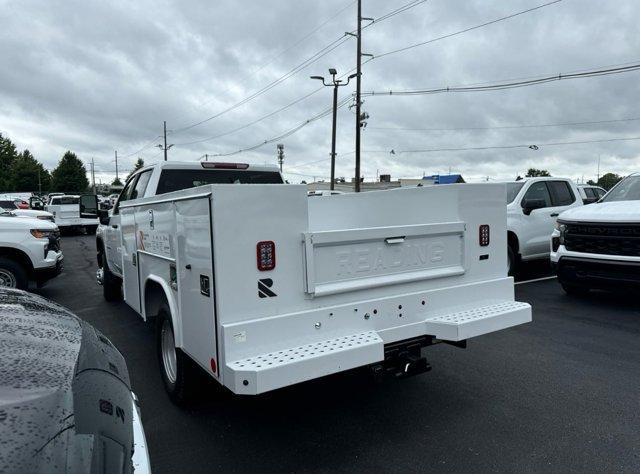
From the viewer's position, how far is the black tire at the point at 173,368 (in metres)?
3.85

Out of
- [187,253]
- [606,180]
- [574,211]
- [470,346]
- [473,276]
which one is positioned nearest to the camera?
[187,253]

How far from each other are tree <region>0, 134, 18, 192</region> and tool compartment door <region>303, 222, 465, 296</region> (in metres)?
91.1

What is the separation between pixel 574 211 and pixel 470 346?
369 centimetres

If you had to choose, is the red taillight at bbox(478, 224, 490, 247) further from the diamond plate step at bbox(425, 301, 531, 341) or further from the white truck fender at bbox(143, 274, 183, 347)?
the white truck fender at bbox(143, 274, 183, 347)

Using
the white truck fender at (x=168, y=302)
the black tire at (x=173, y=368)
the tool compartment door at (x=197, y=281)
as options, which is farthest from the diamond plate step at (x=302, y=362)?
the black tire at (x=173, y=368)

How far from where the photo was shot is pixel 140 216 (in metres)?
4.76

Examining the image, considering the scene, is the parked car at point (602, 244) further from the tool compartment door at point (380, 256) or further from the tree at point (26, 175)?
the tree at point (26, 175)

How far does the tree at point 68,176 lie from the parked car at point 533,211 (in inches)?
3786

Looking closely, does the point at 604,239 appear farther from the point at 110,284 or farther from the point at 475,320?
the point at 110,284

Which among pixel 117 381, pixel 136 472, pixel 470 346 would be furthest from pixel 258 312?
pixel 470 346

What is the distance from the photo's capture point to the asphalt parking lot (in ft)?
10.4

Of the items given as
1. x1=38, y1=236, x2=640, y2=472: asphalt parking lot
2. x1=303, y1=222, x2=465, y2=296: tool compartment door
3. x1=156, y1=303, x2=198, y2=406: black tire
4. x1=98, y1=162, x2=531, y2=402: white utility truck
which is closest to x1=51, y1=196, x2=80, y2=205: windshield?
Result: x1=38, y1=236, x2=640, y2=472: asphalt parking lot

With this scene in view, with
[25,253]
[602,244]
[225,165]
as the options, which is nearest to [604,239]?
[602,244]

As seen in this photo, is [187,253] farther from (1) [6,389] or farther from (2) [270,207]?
(1) [6,389]
